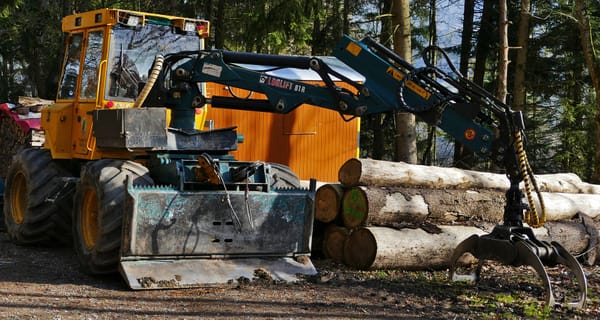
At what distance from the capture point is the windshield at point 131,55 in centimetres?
889

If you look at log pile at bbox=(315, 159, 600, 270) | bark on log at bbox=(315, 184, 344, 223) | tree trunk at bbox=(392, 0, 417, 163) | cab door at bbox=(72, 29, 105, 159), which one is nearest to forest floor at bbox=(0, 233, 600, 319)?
log pile at bbox=(315, 159, 600, 270)

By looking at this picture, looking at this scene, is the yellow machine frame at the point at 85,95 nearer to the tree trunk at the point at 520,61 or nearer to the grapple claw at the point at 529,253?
the grapple claw at the point at 529,253

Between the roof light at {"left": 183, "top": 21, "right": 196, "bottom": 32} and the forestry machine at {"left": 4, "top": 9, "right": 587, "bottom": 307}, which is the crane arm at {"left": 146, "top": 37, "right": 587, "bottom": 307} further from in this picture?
the roof light at {"left": 183, "top": 21, "right": 196, "bottom": 32}

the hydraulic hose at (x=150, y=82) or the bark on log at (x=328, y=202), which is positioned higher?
the hydraulic hose at (x=150, y=82)

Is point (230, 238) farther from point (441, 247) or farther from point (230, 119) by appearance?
point (230, 119)

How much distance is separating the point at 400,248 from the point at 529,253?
213 cm

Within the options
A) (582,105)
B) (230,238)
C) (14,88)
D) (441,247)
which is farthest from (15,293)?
(14,88)

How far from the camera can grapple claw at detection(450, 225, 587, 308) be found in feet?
22.2

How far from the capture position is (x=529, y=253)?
266 inches

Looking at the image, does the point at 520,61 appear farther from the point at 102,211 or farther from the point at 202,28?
the point at 102,211

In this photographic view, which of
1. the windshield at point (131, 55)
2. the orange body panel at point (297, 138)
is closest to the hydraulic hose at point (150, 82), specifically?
the windshield at point (131, 55)

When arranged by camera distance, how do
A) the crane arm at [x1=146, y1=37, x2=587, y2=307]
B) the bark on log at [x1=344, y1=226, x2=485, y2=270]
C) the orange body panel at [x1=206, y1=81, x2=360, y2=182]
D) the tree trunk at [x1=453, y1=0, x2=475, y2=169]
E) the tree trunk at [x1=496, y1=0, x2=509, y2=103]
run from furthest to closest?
1. the tree trunk at [x1=453, y1=0, x2=475, y2=169]
2. the tree trunk at [x1=496, y1=0, x2=509, y2=103]
3. the orange body panel at [x1=206, y1=81, x2=360, y2=182]
4. the bark on log at [x1=344, y1=226, x2=485, y2=270]
5. the crane arm at [x1=146, y1=37, x2=587, y2=307]

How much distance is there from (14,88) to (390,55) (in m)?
26.3

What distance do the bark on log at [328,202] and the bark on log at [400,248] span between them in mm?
462
